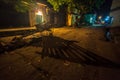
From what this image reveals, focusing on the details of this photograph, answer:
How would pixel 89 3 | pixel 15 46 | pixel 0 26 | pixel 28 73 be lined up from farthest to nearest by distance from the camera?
pixel 89 3, pixel 0 26, pixel 15 46, pixel 28 73

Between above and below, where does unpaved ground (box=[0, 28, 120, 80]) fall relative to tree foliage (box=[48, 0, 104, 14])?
below

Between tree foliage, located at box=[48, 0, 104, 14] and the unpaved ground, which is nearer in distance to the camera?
the unpaved ground

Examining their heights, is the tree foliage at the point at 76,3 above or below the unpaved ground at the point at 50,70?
above

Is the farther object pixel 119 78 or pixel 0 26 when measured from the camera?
pixel 0 26

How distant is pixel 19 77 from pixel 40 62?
1534 mm

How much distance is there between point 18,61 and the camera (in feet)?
18.4

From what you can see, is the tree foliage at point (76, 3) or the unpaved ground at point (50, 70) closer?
the unpaved ground at point (50, 70)

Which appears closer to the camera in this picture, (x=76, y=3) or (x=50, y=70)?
(x=50, y=70)

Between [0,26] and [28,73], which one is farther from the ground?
[0,26]

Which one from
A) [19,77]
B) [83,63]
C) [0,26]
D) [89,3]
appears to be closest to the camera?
[19,77]

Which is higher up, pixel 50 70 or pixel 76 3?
pixel 76 3

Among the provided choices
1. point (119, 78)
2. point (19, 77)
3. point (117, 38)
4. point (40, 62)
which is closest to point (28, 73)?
point (19, 77)

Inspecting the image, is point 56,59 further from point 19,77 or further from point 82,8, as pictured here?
point 82,8

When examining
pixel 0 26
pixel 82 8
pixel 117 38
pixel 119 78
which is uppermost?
pixel 82 8
